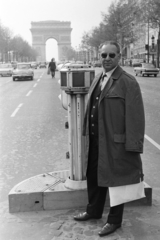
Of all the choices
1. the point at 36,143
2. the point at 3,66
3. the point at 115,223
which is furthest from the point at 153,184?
the point at 3,66

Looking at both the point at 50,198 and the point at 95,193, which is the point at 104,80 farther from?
the point at 50,198

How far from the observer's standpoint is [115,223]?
3.56 meters

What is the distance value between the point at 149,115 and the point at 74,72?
7.65 meters

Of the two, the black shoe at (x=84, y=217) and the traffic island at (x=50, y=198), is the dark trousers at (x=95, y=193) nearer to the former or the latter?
the black shoe at (x=84, y=217)

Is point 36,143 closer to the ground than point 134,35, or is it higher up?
closer to the ground

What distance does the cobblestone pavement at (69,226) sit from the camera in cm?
355

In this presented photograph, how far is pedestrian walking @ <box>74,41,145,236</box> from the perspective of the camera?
10.6 feet

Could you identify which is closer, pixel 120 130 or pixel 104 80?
pixel 120 130

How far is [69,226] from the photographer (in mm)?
3748

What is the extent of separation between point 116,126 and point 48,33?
513 ft

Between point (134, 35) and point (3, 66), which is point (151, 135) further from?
point (134, 35)

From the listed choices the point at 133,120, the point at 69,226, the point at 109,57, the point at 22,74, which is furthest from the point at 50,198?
the point at 22,74

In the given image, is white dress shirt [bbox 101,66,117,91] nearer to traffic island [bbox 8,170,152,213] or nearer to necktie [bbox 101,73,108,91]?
necktie [bbox 101,73,108,91]

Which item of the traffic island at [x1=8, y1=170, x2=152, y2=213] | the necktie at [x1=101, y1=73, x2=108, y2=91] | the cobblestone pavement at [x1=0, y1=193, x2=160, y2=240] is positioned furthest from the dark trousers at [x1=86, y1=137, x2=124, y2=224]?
the necktie at [x1=101, y1=73, x2=108, y2=91]
